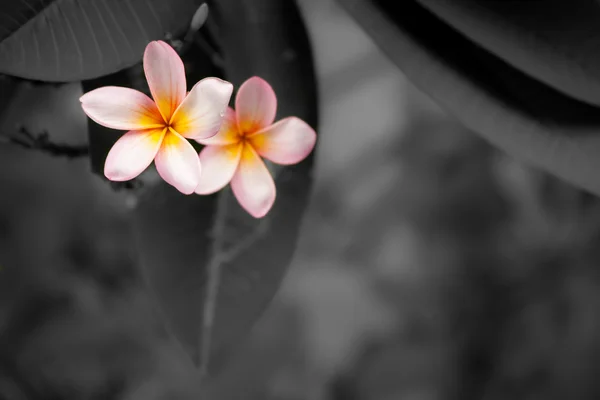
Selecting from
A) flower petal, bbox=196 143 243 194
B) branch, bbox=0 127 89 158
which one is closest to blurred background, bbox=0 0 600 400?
branch, bbox=0 127 89 158

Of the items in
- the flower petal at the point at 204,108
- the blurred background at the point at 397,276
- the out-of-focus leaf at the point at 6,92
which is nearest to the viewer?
the flower petal at the point at 204,108

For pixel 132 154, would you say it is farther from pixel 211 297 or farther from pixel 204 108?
pixel 211 297

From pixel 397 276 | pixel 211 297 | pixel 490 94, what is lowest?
pixel 397 276

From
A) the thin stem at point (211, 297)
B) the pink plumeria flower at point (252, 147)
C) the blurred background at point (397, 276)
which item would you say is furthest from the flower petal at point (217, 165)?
the blurred background at point (397, 276)

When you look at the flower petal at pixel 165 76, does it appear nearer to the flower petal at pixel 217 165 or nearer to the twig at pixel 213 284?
the flower petal at pixel 217 165

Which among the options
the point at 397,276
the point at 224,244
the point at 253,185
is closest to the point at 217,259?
the point at 224,244

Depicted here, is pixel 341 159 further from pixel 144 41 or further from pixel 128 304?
pixel 144 41

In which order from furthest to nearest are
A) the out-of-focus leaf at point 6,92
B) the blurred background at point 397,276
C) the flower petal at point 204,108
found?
the blurred background at point 397,276, the out-of-focus leaf at point 6,92, the flower petal at point 204,108
